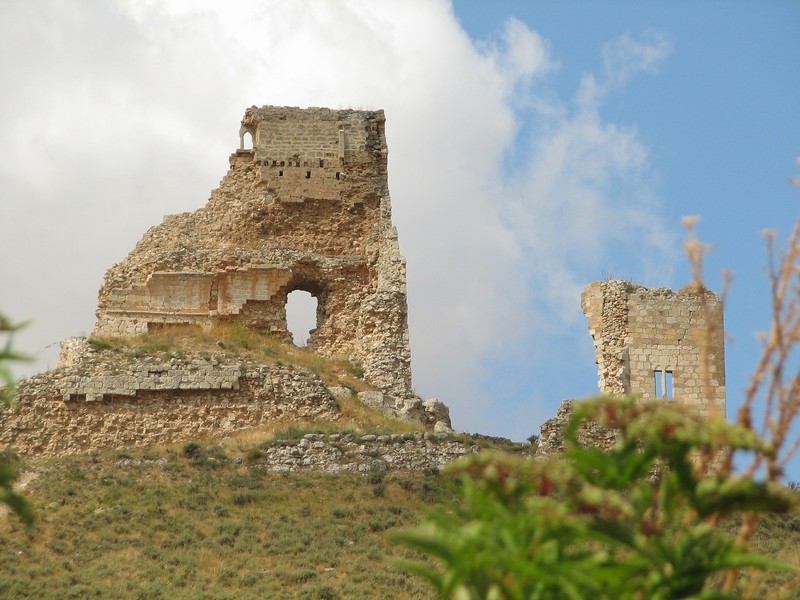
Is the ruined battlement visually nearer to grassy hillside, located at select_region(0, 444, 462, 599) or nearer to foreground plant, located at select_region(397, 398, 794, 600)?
grassy hillside, located at select_region(0, 444, 462, 599)

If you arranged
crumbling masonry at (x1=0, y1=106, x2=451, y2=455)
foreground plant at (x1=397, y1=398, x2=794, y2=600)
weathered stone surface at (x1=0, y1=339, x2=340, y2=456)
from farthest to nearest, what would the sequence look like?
1. crumbling masonry at (x1=0, y1=106, x2=451, y2=455)
2. weathered stone surface at (x1=0, y1=339, x2=340, y2=456)
3. foreground plant at (x1=397, y1=398, x2=794, y2=600)

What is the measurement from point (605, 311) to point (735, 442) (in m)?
19.0

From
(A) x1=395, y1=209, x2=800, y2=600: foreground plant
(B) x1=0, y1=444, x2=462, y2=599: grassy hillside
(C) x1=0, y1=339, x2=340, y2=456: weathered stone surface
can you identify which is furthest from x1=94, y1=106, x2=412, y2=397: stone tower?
(A) x1=395, y1=209, x2=800, y2=600: foreground plant

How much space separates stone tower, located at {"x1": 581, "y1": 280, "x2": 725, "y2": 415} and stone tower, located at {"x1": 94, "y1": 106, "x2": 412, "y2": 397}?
14.7 ft

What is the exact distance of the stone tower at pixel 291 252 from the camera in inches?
1164

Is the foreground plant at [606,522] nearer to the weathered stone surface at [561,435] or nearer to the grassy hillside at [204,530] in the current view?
the grassy hillside at [204,530]

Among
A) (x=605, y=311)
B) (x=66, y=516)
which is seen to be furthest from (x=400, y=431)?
(x=66, y=516)

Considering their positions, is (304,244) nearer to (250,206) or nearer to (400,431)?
(250,206)

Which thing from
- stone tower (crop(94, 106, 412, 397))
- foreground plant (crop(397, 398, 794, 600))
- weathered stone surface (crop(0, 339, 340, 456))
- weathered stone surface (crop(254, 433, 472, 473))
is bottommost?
foreground plant (crop(397, 398, 794, 600))

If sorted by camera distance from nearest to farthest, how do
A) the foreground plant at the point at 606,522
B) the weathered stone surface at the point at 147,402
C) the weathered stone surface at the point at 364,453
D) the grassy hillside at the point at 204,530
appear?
the foreground plant at the point at 606,522 → the grassy hillside at the point at 204,530 → the weathered stone surface at the point at 364,453 → the weathered stone surface at the point at 147,402

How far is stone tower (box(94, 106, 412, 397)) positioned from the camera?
29562mm

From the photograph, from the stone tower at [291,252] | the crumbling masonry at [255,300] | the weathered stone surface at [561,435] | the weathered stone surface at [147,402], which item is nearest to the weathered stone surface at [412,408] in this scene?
the crumbling masonry at [255,300]

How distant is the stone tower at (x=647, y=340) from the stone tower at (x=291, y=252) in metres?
4.47

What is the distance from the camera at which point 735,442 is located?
7.53 metres
